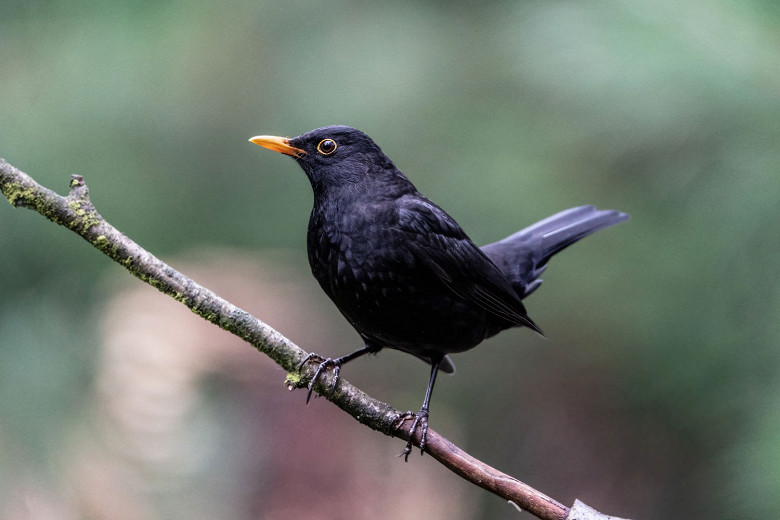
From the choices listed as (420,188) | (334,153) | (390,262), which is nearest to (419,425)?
(390,262)

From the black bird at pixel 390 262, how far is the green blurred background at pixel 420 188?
2.02 feet

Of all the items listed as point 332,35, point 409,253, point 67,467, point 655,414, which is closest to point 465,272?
point 409,253

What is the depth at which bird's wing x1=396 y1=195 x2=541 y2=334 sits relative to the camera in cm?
331

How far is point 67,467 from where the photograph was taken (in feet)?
11.8

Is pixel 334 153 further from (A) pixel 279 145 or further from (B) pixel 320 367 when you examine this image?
(B) pixel 320 367

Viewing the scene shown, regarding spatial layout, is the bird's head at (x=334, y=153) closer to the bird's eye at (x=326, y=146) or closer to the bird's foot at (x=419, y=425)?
the bird's eye at (x=326, y=146)

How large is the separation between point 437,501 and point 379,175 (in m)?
2.23

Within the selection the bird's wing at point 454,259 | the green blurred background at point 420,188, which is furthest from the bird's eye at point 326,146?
the green blurred background at point 420,188

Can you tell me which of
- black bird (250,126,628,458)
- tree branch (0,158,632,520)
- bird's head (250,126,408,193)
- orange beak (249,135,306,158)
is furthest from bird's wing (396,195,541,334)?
tree branch (0,158,632,520)

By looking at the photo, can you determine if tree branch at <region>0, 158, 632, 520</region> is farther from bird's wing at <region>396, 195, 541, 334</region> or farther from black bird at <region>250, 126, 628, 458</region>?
bird's wing at <region>396, 195, 541, 334</region>

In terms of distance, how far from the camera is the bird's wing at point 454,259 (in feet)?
10.9

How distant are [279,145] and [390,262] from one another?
0.77m

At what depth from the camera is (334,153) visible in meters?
3.53

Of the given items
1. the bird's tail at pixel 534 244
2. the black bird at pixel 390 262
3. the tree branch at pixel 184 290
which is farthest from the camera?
the bird's tail at pixel 534 244
